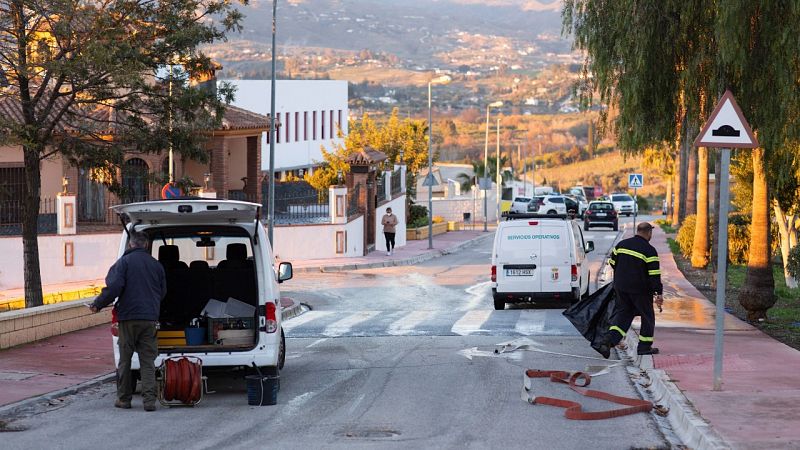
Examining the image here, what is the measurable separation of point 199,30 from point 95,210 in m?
18.1

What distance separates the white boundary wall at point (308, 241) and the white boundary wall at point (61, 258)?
6786 millimetres

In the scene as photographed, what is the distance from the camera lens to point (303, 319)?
75.4 feet

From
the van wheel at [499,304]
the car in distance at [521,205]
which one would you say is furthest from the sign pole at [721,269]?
the car in distance at [521,205]

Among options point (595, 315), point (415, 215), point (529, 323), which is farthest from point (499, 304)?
point (415, 215)

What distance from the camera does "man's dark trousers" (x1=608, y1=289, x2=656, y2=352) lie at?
49.5 feet

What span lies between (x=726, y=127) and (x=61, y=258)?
82.3ft

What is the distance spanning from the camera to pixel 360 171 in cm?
4506

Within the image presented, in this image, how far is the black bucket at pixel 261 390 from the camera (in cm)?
1246

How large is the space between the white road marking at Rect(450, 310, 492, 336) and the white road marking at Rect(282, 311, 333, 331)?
2.91 m

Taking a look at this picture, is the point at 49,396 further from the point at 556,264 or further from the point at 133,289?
the point at 556,264

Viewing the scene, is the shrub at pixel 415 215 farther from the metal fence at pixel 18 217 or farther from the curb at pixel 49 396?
the curb at pixel 49 396

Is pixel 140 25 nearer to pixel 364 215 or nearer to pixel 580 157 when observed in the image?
pixel 364 215

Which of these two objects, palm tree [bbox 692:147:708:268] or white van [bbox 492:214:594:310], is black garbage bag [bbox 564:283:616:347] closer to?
white van [bbox 492:214:594:310]

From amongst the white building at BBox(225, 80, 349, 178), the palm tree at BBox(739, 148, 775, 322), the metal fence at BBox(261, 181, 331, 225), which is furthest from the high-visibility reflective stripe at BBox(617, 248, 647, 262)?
the white building at BBox(225, 80, 349, 178)
